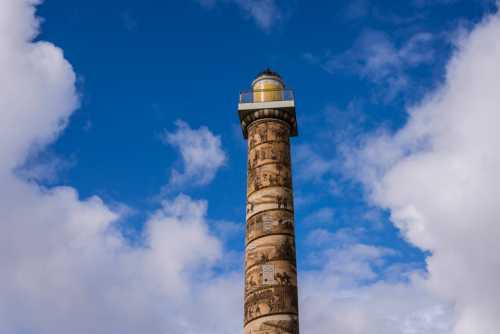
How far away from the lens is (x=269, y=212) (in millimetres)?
13430

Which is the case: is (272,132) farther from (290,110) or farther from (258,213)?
(258,213)

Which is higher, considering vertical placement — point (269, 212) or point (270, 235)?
point (269, 212)

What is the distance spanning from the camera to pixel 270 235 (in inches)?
518

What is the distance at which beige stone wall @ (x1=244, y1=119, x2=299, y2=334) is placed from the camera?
12352mm

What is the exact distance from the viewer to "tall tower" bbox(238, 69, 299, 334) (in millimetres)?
12406

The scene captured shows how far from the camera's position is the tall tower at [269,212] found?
1241 cm

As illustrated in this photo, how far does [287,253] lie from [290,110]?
369cm

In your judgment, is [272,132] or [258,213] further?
[272,132]

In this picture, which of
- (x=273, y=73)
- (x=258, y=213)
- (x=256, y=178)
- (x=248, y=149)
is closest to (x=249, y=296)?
(x=258, y=213)

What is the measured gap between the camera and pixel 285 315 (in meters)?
12.3

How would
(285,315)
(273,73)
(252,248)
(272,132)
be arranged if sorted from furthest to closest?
(273,73), (272,132), (252,248), (285,315)

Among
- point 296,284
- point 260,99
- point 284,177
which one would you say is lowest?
point 296,284

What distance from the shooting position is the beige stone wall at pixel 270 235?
40.5 feet

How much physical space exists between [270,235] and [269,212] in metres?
0.55
